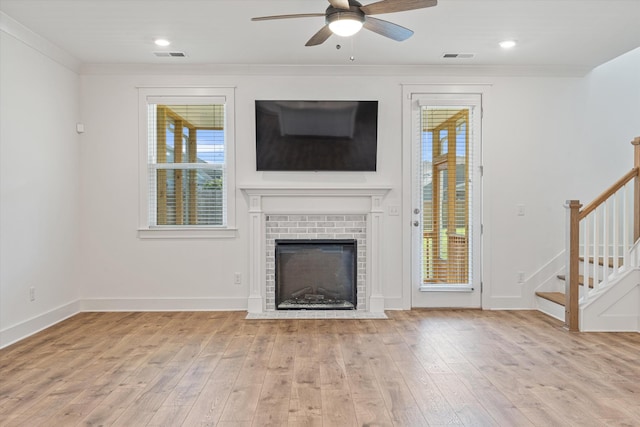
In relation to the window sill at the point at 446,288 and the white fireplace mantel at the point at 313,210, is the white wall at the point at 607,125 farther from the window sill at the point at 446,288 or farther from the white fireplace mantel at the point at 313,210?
the white fireplace mantel at the point at 313,210

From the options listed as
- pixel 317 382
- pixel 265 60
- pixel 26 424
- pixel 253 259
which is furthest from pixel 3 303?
pixel 265 60

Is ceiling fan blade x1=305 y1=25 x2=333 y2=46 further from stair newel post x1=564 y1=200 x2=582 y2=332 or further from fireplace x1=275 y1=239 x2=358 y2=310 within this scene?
stair newel post x1=564 y1=200 x2=582 y2=332

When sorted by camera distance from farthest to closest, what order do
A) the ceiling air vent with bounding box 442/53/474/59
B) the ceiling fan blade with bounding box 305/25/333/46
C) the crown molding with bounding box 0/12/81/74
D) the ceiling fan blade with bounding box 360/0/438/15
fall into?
the ceiling air vent with bounding box 442/53/474/59 → the crown molding with bounding box 0/12/81/74 → the ceiling fan blade with bounding box 305/25/333/46 → the ceiling fan blade with bounding box 360/0/438/15

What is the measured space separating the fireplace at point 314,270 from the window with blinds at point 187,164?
2.73 ft

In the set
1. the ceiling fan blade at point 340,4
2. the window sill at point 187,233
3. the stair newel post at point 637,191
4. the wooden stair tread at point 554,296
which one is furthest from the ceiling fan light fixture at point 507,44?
the window sill at point 187,233

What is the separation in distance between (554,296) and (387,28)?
3.40 m

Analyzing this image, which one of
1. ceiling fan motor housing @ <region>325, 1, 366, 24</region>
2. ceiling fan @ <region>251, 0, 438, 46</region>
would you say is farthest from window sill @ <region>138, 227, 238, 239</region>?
ceiling fan motor housing @ <region>325, 1, 366, 24</region>

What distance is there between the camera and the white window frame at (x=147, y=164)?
197 inches

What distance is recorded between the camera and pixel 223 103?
503 centimetres

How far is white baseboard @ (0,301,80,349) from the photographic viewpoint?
3760 millimetres

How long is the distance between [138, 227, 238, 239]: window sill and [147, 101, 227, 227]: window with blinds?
85 mm

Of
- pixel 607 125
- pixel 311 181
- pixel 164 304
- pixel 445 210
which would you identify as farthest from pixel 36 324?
pixel 607 125

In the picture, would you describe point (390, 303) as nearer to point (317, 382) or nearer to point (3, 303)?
point (317, 382)

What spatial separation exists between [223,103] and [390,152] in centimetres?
193
